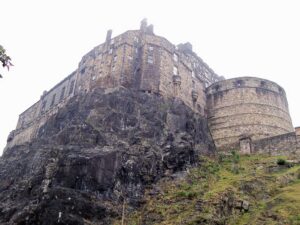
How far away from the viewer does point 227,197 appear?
22438 millimetres

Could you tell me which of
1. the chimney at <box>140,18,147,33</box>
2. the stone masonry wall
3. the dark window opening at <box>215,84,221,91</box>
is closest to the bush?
the stone masonry wall

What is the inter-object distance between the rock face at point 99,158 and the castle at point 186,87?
2391 mm

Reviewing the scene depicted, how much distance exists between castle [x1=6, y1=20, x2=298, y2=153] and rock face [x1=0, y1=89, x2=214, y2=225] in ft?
7.84

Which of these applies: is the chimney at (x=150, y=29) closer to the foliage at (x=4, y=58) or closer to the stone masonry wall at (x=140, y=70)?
the stone masonry wall at (x=140, y=70)

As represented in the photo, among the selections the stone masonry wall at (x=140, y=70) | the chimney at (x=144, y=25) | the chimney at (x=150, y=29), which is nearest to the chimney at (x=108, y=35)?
the stone masonry wall at (x=140, y=70)

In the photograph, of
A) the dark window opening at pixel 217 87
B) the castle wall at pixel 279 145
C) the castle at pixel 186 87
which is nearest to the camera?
the castle wall at pixel 279 145

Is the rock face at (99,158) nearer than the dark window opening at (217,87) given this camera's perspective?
Yes

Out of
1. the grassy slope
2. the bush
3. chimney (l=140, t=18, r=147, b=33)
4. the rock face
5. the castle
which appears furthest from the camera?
chimney (l=140, t=18, r=147, b=33)

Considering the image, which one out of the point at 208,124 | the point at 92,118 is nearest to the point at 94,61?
the point at 92,118

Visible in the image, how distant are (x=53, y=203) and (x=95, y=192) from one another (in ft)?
9.42

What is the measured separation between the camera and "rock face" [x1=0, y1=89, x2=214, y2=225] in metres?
23.4

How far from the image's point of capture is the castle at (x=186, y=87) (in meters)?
35.6

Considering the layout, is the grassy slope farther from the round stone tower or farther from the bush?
the round stone tower

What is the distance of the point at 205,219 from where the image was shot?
20312mm
